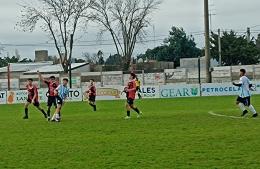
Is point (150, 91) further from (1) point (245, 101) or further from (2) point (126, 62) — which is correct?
(2) point (126, 62)

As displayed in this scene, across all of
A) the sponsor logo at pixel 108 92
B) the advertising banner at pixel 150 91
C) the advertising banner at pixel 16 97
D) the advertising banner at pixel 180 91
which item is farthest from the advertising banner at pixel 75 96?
the advertising banner at pixel 180 91

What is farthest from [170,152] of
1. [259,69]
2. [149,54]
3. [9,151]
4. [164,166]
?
[149,54]

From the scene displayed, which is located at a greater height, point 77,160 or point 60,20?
point 60,20

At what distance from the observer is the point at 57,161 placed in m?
11.3

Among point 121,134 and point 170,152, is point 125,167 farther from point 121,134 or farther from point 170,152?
point 121,134

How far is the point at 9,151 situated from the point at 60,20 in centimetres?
6182

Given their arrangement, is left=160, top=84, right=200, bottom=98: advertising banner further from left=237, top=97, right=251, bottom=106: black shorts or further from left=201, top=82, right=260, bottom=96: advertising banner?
left=237, top=97, right=251, bottom=106: black shorts

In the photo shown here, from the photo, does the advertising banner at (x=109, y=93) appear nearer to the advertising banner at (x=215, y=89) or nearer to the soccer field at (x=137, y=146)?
the advertising banner at (x=215, y=89)

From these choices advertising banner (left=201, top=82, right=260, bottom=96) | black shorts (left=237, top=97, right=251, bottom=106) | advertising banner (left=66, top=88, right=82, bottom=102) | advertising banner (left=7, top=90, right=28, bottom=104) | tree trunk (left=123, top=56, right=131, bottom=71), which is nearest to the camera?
black shorts (left=237, top=97, right=251, bottom=106)

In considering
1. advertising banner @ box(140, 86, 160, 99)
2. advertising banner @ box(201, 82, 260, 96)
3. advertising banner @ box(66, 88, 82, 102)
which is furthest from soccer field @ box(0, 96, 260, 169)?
advertising banner @ box(66, 88, 82, 102)

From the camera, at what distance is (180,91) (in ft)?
153

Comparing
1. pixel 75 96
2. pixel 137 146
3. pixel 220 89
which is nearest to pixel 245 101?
pixel 137 146

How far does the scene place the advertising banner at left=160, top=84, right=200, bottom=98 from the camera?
46.7 metres

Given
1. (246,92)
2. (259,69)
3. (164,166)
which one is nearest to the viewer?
(164,166)
